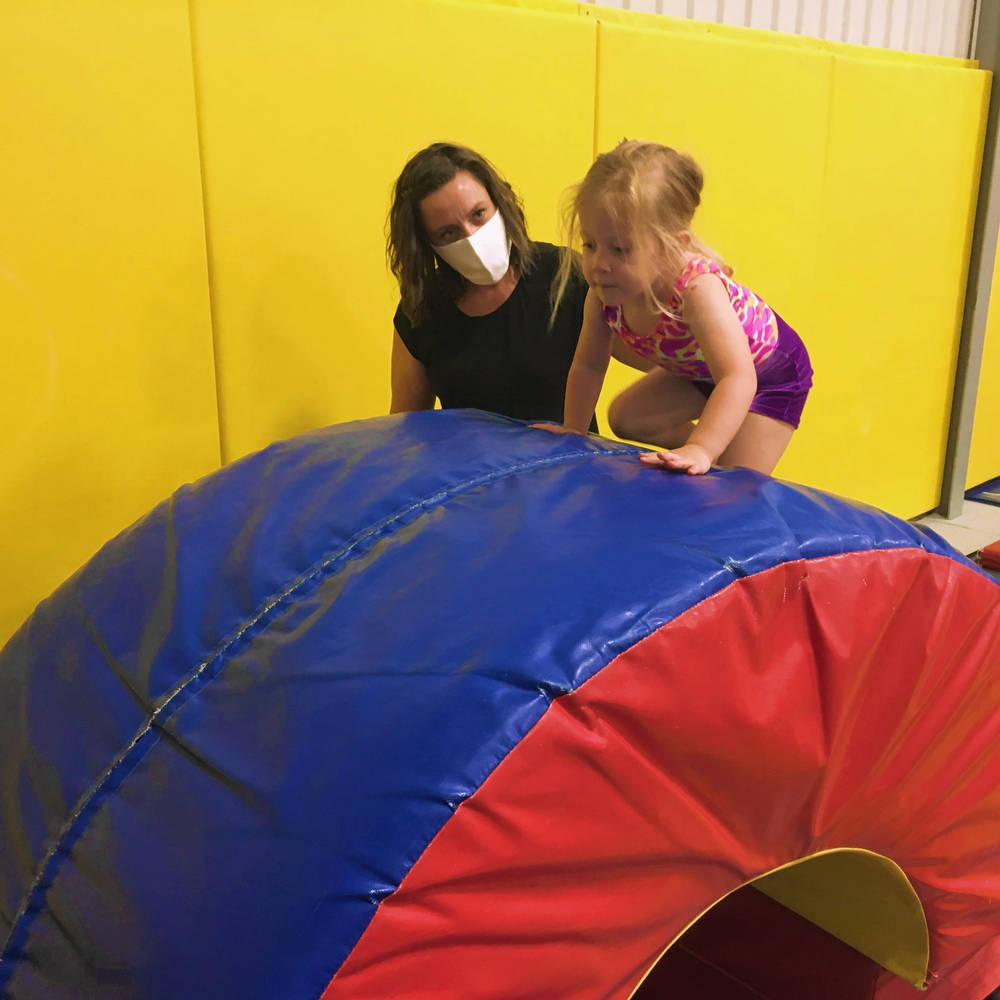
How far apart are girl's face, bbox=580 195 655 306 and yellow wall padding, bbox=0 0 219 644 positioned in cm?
86

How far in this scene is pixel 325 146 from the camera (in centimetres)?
206

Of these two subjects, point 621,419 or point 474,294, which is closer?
point 621,419

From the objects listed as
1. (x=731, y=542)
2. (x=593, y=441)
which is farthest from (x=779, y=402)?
(x=731, y=542)

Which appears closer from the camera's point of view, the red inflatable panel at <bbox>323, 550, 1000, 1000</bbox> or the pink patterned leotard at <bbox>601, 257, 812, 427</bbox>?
the red inflatable panel at <bbox>323, 550, 1000, 1000</bbox>

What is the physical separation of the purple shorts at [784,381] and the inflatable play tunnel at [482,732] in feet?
1.37

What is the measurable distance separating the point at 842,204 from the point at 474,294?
69.8 inches

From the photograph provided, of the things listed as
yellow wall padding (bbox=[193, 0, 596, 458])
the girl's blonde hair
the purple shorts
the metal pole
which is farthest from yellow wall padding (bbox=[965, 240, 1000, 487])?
the girl's blonde hair

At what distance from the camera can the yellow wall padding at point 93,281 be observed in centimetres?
173

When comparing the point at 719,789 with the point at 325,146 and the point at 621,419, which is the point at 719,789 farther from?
the point at 325,146

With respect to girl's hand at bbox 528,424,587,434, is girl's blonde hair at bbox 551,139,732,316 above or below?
above

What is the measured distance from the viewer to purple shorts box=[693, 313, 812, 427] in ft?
5.53

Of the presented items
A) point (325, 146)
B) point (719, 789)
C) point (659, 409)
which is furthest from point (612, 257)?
point (325, 146)

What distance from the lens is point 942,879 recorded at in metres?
1.27

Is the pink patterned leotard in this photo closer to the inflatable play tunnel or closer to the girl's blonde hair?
the girl's blonde hair
